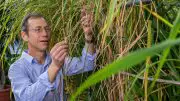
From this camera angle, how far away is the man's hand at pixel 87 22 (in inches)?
43.0

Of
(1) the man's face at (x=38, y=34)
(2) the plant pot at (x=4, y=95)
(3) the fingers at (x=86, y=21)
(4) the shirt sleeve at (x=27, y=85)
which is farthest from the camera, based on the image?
(2) the plant pot at (x=4, y=95)

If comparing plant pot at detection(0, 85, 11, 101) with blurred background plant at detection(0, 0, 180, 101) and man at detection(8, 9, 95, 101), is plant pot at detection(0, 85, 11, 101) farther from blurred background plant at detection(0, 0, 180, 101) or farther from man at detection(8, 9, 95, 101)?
blurred background plant at detection(0, 0, 180, 101)

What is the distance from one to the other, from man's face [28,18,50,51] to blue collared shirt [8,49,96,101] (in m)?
0.07

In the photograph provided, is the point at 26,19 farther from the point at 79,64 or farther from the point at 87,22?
the point at 87,22

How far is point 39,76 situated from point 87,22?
0.33 meters

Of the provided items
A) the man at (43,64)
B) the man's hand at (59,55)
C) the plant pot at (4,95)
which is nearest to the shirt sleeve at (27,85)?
the man at (43,64)

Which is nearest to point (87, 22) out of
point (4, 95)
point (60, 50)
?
point (60, 50)

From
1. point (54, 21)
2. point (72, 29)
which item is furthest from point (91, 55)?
point (54, 21)

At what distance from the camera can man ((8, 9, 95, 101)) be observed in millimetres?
1153

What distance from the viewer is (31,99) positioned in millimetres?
1322

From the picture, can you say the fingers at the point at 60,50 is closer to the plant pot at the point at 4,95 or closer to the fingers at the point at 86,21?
the fingers at the point at 86,21

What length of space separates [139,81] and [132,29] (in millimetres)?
154

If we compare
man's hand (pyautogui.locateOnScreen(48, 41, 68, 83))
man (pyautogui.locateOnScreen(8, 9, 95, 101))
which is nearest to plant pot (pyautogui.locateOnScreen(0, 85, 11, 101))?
man (pyautogui.locateOnScreen(8, 9, 95, 101))

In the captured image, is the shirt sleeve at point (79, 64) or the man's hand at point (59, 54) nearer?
the man's hand at point (59, 54)
